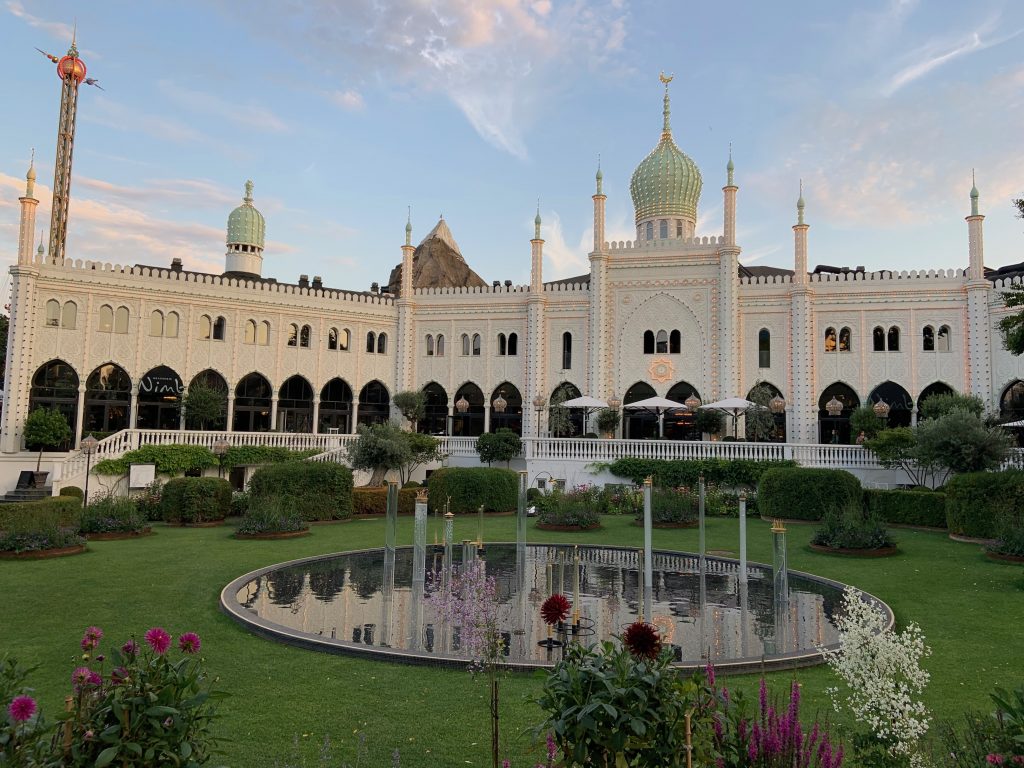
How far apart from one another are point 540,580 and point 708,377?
2679 centimetres

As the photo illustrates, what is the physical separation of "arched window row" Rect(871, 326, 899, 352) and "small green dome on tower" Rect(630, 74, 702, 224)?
12721 mm

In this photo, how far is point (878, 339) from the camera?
3781 cm

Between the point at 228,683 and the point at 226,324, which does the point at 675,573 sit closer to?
the point at 228,683

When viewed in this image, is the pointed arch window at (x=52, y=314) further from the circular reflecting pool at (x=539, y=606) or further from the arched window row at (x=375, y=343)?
the circular reflecting pool at (x=539, y=606)

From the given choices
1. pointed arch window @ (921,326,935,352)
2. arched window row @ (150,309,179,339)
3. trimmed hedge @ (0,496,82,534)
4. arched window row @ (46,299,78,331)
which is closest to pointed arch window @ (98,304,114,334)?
arched window row @ (46,299,78,331)

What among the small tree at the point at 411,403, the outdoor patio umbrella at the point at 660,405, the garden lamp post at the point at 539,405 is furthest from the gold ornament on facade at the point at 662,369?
the small tree at the point at 411,403

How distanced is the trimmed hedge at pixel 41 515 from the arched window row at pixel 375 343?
2474 centimetres

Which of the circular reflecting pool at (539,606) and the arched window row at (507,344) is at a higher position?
the arched window row at (507,344)

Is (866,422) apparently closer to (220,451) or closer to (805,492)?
(805,492)

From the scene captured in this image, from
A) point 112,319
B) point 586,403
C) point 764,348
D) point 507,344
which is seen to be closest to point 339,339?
point 507,344

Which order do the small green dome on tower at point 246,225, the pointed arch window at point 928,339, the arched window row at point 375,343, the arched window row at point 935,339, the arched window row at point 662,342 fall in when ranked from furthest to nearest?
1. the small green dome on tower at point 246,225
2. the arched window row at point 375,343
3. the arched window row at point 662,342
4. the pointed arch window at point 928,339
5. the arched window row at point 935,339

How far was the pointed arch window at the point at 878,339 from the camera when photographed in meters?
37.6

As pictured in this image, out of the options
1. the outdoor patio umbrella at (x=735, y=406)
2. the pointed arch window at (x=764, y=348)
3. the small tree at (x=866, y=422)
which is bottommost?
the small tree at (x=866, y=422)

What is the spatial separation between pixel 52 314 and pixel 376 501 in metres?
21.3
